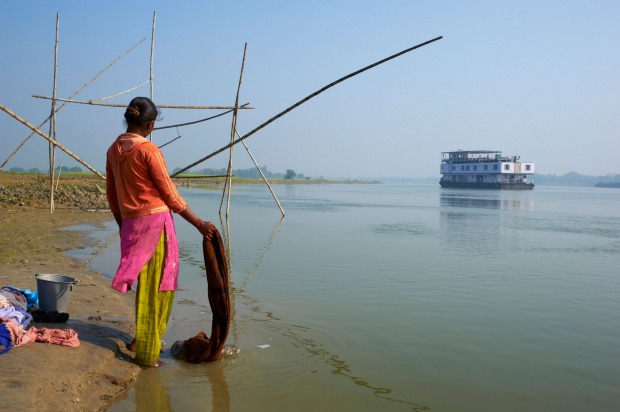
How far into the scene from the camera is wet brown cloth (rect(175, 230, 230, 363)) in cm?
388

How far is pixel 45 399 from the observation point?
286 cm

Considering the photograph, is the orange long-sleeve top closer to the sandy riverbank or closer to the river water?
the sandy riverbank

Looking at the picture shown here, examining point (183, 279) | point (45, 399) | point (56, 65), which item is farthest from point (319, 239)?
point (45, 399)

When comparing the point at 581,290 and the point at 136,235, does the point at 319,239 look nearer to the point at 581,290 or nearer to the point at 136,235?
the point at 581,290

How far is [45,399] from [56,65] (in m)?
12.7

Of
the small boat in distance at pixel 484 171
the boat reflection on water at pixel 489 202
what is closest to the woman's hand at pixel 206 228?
the boat reflection on water at pixel 489 202

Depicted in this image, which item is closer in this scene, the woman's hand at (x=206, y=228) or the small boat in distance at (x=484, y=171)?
the woman's hand at (x=206, y=228)

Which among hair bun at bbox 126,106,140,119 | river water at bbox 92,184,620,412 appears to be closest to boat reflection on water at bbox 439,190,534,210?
river water at bbox 92,184,620,412

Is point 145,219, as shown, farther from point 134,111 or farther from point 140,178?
point 134,111

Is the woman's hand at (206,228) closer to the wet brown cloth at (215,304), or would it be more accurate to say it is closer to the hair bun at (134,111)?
the wet brown cloth at (215,304)

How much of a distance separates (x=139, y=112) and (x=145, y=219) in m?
0.71

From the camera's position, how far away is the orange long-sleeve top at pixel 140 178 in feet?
11.4

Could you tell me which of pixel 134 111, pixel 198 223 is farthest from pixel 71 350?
pixel 134 111

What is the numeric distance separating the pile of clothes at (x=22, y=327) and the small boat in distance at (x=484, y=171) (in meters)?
66.6
